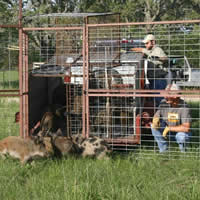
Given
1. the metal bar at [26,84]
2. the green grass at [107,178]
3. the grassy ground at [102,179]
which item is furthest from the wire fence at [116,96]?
the grassy ground at [102,179]

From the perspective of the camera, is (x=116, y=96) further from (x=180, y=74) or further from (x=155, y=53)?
(x=180, y=74)

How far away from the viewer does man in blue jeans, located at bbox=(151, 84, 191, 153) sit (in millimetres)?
6453

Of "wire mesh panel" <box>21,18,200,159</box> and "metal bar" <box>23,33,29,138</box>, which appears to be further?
"metal bar" <box>23,33,29,138</box>

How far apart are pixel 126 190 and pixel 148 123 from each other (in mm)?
2685

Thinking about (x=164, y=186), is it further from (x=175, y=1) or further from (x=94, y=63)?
(x=175, y=1)

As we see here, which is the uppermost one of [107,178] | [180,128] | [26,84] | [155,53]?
[155,53]

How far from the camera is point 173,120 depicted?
6555mm

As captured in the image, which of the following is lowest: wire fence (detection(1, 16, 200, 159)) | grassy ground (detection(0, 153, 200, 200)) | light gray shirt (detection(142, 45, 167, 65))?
grassy ground (detection(0, 153, 200, 200))

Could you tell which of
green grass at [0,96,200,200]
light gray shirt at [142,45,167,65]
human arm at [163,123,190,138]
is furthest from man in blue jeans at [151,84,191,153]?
light gray shirt at [142,45,167,65]

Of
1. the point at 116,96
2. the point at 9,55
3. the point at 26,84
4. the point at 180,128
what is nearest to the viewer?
the point at 116,96

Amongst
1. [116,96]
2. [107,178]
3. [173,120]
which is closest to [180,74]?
[173,120]

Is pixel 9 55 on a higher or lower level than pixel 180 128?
higher

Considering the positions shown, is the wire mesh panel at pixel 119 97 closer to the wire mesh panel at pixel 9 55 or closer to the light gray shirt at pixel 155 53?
the light gray shirt at pixel 155 53

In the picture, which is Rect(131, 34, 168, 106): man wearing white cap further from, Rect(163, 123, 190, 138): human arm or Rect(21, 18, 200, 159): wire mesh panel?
Rect(163, 123, 190, 138): human arm
